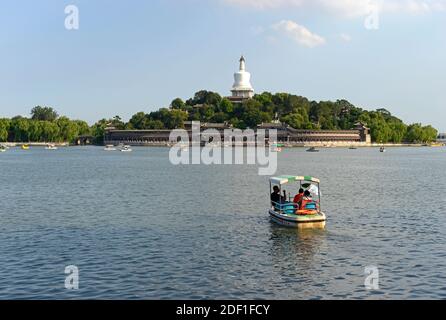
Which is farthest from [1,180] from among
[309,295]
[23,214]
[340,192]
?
[309,295]

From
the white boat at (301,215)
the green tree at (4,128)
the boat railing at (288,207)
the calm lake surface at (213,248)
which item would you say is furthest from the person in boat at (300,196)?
the green tree at (4,128)

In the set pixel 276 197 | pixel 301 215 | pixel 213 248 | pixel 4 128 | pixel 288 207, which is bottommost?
pixel 213 248

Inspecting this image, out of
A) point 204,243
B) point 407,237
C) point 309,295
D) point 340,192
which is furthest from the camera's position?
point 340,192

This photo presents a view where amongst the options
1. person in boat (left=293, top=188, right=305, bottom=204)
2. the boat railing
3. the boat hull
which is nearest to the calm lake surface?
the boat hull

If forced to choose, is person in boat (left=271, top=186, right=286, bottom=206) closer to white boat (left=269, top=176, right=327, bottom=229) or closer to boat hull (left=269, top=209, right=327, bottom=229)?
white boat (left=269, top=176, right=327, bottom=229)

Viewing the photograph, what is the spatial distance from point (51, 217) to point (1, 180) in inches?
1119

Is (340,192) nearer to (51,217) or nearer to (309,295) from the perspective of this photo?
(51,217)

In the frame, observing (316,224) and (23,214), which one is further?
(23,214)

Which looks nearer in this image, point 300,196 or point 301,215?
point 301,215

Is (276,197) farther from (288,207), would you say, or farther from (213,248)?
(213,248)

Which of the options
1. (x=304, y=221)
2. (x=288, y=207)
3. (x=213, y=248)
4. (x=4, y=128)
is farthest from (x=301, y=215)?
(x=4, y=128)

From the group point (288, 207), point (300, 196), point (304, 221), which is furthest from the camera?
point (288, 207)
